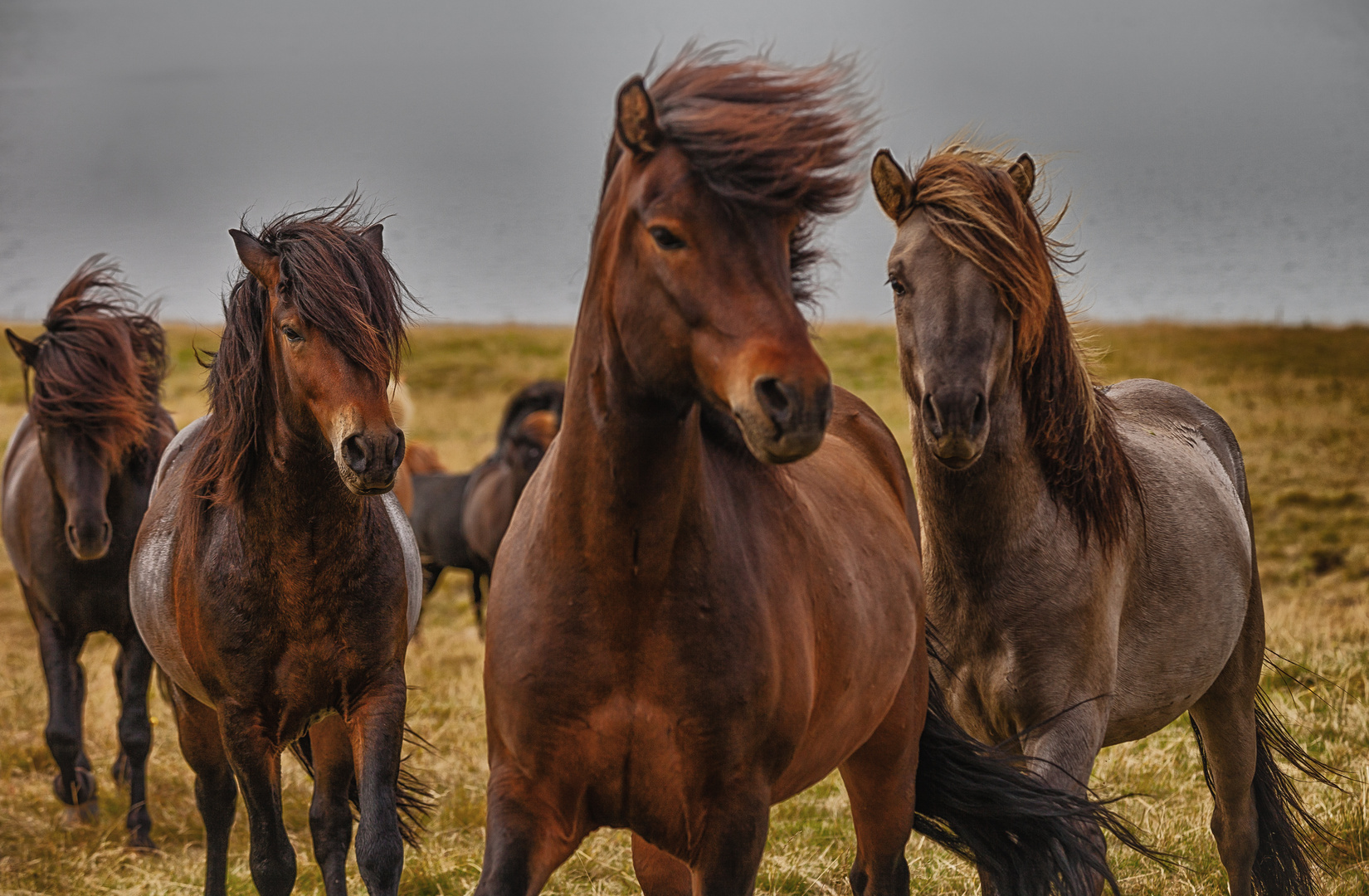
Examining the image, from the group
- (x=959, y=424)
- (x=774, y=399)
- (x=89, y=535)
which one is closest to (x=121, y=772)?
(x=89, y=535)

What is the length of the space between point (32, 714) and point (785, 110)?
734 centimetres

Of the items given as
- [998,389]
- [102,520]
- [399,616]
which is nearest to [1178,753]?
[998,389]

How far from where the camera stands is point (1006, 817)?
11.0 feet

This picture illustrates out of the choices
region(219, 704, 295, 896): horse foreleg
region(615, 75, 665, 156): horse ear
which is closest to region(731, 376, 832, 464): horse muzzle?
region(615, 75, 665, 156): horse ear

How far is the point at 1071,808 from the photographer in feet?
10.6

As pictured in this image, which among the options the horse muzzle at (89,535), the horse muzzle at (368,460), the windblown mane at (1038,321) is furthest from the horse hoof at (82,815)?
the windblown mane at (1038,321)

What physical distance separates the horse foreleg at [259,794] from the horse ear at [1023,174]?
2.86 meters

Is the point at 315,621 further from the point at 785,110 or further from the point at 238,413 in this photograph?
the point at 785,110

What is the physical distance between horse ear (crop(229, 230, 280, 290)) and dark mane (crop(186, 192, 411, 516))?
0.05 meters

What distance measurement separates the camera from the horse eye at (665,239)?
2061 mm

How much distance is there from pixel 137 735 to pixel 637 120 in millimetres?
4881

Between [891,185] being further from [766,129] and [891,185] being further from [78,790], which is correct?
[78,790]

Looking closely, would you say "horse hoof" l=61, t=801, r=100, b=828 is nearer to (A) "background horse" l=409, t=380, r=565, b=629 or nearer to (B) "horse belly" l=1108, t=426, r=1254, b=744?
(A) "background horse" l=409, t=380, r=565, b=629

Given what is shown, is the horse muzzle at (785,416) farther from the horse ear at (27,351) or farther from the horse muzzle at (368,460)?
the horse ear at (27,351)
